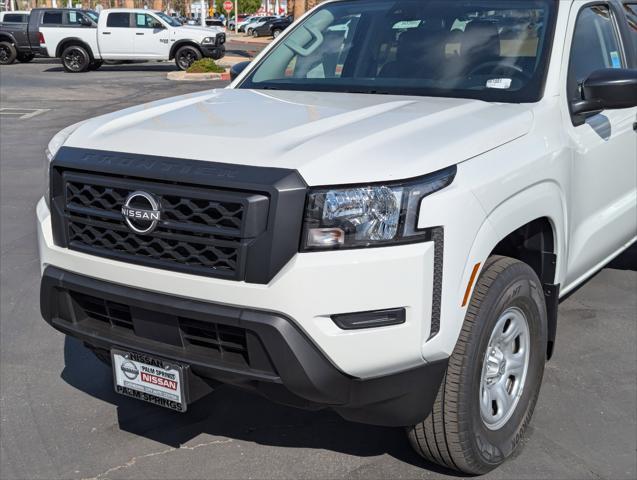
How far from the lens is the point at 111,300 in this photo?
9.69 feet

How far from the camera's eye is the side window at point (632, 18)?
4.83 metres

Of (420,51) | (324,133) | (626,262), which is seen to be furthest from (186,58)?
(324,133)

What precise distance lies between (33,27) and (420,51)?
26441 mm

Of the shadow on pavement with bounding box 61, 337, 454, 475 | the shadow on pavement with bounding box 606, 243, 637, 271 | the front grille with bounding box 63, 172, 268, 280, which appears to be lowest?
the shadow on pavement with bounding box 61, 337, 454, 475

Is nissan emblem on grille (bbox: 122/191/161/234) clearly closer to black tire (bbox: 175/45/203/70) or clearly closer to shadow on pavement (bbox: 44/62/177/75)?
black tire (bbox: 175/45/203/70)

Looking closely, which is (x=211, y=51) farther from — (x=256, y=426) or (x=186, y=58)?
(x=256, y=426)

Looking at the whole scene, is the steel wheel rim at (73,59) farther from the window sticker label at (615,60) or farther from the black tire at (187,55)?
the window sticker label at (615,60)

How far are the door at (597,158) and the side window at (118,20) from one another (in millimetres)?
23443

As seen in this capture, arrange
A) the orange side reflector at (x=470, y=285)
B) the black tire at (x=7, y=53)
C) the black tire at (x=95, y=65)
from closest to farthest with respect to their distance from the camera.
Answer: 1. the orange side reflector at (x=470, y=285)
2. the black tire at (x=95, y=65)
3. the black tire at (x=7, y=53)

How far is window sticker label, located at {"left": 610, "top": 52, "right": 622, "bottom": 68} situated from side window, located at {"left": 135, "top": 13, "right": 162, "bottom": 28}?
23082 mm

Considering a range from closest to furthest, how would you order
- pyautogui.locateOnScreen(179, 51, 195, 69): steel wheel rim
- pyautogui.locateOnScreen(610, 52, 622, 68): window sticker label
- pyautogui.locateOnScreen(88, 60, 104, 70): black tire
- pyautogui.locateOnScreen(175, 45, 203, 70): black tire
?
pyautogui.locateOnScreen(610, 52, 622, 68): window sticker label
pyautogui.locateOnScreen(175, 45, 203, 70): black tire
pyautogui.locateOnScreen(179, 51, 195, 69): steel wheel rim
pyautogui.locateOnScreen(88, 60, 104, 70): black tire

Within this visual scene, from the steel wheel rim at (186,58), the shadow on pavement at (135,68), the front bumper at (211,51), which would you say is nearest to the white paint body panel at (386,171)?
the front bumper at (211,51)

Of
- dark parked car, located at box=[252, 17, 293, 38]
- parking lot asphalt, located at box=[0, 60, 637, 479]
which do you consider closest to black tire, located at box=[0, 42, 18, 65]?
parking lot asphalt, located at box=[0, 60, 637, 479]

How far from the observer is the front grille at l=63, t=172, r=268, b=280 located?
2.67m
